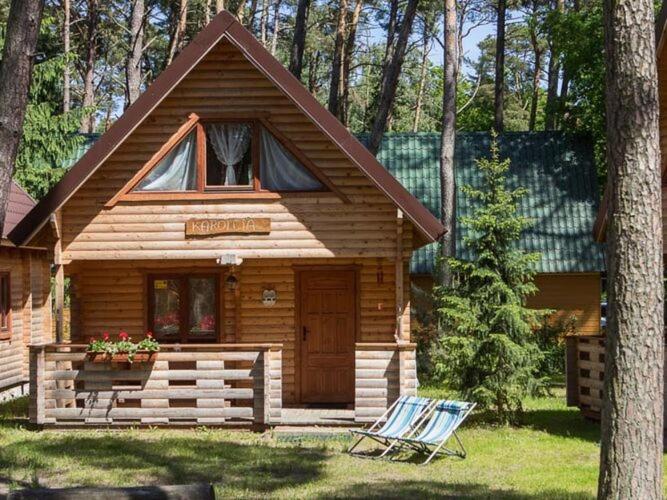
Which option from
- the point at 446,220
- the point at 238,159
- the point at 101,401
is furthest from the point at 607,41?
the point at 446,220

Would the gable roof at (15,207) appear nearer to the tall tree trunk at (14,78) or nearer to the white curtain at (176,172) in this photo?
the white curtain at (176,172)

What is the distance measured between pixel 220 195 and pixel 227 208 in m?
0.23

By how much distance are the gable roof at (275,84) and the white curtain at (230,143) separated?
3.43ft

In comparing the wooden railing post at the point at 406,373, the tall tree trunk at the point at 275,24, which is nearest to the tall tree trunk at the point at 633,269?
the wooden railing post at the point at 406,373

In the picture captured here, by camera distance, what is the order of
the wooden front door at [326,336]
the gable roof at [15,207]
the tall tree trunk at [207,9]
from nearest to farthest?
1. the wooden front door at [326,336]
2. the gable roof at [15,207]
3. the tall tree trunk at [207,9]

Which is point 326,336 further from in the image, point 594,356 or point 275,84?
point 594,356

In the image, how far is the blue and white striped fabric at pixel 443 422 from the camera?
41.0 feet

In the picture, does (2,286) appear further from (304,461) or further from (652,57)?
(652,57)

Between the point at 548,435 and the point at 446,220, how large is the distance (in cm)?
807

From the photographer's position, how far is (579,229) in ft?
84.1

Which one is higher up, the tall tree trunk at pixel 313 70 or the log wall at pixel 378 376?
the tall tree trunk at pixel 313 70

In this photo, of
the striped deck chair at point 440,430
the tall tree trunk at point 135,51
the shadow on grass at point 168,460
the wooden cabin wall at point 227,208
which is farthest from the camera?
the tall tree trunk at point 135,51

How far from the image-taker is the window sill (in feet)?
51.3

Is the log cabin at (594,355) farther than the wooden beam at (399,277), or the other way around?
the wooden beam at (399,277)
